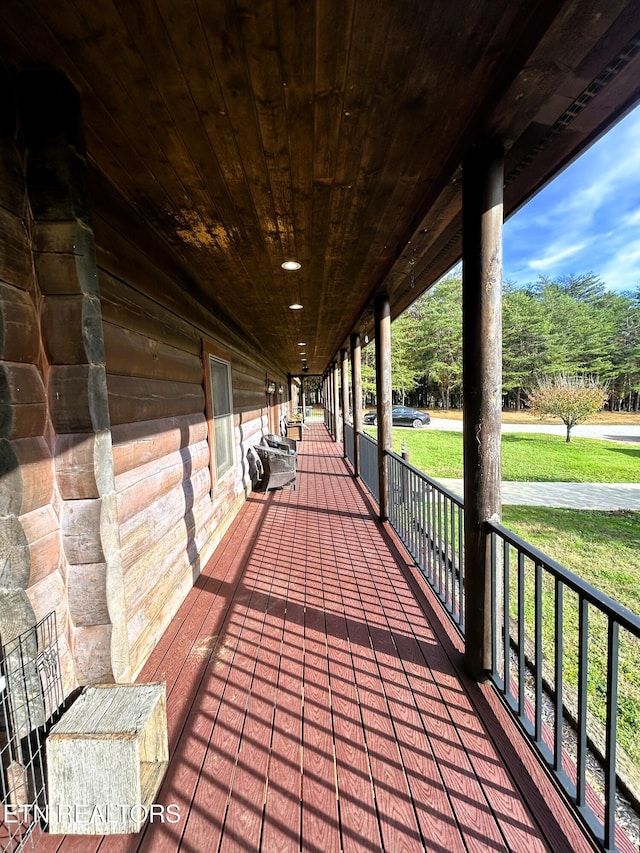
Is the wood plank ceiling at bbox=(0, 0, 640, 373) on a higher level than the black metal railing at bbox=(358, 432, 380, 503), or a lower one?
higher

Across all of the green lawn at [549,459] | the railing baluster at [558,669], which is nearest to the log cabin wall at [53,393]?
the railing baluster at [558,669]

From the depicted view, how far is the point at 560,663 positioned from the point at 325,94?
232 cm

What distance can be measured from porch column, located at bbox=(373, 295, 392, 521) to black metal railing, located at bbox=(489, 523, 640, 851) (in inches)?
75.7

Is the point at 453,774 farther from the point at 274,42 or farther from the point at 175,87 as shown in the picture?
the point at 175,87

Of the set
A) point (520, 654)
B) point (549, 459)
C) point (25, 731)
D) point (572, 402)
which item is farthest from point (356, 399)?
point (572, 402)

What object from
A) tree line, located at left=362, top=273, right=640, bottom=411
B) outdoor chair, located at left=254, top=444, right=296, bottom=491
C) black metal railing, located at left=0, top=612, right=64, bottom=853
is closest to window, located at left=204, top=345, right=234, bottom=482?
outdoor chair, located at left=254, top=444, right=296, bottom=491

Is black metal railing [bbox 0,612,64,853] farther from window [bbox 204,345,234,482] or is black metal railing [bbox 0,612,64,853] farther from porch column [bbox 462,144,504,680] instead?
window [bbox 204,345,234,482]

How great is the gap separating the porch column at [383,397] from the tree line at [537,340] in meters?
26.4

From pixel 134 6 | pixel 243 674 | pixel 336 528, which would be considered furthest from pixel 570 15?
pixel 336 528

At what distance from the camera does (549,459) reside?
11195mm

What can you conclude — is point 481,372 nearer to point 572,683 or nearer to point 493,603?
point 493,603

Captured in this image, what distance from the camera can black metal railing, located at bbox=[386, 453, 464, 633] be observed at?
2215 millimetres

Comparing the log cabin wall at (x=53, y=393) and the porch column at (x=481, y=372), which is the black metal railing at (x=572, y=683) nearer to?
the porch column at (x=481, y=372)

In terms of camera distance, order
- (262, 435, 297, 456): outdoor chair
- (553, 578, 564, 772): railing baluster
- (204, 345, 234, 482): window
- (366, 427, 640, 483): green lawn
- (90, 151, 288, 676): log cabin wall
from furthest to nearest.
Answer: (366, 427, 640, 483): green lawn, (262, 435, 297, 456): outdoor chair, (204, 345, 234, 482): window, (90, 151, 288, 676): log cabin wall, (553, 578, 564, 772): railing baluster
